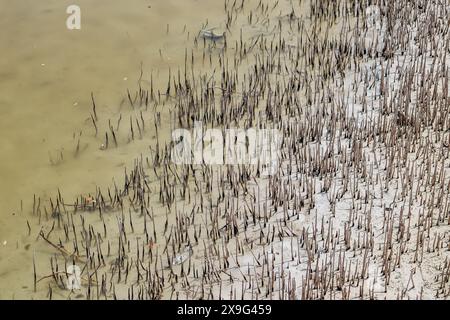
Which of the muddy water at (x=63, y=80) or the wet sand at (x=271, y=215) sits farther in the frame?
the muddy water at (x=63, y=80)

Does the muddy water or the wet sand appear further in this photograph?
the muddy water

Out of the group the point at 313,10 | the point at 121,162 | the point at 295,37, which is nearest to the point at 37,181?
the point at 121,162

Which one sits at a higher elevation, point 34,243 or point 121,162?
point 121,162

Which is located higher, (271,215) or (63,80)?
(63,80)

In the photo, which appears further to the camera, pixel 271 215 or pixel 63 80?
pixel 63 80

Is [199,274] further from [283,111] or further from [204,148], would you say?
[283,111]

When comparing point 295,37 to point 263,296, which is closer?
point 263,296
